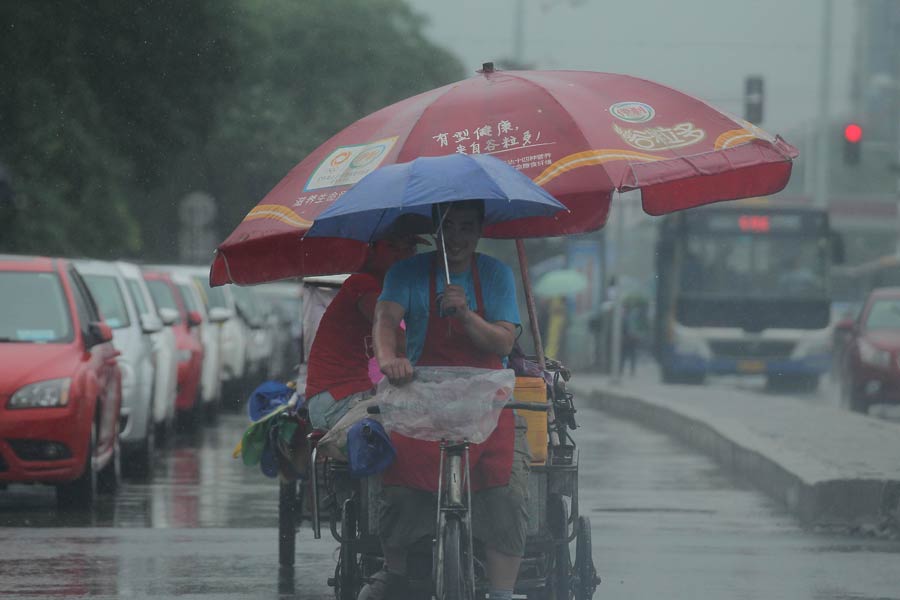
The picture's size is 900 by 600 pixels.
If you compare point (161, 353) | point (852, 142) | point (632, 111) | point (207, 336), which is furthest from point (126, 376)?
point (852, 142)

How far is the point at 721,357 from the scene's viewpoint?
101 ft

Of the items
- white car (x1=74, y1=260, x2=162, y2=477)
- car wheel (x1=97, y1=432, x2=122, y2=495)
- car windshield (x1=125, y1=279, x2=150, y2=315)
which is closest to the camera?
car wheel (x1=97, y1=432, x2=122, y2=495)

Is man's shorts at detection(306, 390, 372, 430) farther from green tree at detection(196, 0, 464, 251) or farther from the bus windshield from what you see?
green tree at detection(196, 0, 464, 251)

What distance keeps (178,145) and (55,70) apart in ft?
19.0

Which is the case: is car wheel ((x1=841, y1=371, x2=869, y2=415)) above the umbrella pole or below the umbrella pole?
below

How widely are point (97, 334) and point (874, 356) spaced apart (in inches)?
485

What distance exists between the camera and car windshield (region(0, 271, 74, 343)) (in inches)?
494

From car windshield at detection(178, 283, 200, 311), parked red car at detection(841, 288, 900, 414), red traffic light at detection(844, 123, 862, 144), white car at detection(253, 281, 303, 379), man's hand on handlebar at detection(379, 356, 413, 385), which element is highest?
red traffic light at detection(844, 123, 862, 144)

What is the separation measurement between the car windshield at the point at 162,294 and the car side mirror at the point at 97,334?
882 centimetres

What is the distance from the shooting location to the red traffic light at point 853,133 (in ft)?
108

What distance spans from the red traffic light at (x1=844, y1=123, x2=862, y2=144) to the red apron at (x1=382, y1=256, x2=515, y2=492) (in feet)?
89.8

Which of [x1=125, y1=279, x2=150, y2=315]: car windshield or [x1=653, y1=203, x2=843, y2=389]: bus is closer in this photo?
[x1=125, y1=279, x2=150, y2=315]: car windshield

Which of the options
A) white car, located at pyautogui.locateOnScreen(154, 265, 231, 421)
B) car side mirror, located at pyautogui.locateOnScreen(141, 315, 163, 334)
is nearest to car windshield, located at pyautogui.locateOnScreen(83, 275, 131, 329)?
car side mirror, located at pyautogui.locateOnScreen(141, 315, 163, 334)

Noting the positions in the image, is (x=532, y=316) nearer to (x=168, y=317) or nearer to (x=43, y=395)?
(x=43, y=395)
